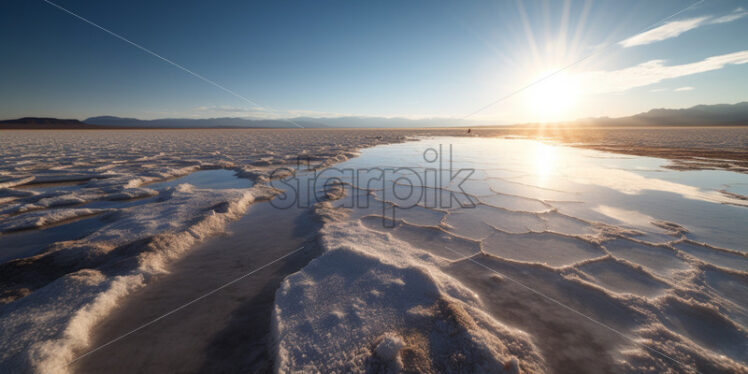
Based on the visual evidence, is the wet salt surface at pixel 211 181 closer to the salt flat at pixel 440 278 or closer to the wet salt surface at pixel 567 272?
the salt flat at pixel 440 278

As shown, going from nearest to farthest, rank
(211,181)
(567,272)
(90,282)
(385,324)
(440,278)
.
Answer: (385,324)
(90,282)
(440,278)
(567,272)
(211,181)

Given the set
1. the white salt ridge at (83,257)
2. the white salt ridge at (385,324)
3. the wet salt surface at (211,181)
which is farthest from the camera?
the wet salt surface at (211,181)

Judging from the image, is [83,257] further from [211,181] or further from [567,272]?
[567,272]

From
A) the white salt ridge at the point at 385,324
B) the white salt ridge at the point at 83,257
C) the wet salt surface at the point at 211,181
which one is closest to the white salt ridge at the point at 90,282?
the white salt ridge at the point at 83,257

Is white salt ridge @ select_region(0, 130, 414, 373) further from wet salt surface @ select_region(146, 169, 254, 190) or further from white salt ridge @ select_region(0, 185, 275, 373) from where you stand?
wet salt surface @ select_region(146, 169, 254, 190)

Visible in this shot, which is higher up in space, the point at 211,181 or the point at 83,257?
the point at 211,181

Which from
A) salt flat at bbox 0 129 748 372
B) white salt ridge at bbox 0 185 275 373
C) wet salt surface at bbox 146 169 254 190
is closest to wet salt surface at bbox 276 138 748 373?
salt flat at bbox 0 129 748 372

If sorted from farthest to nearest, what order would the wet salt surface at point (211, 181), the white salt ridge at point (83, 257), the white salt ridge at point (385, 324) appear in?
the wet salt surface at point (211, 181) → the white salt ridge at point (83, 257) → the white salt ridge at point (385, 324)

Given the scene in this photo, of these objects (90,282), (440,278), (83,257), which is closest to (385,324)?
(440,278)

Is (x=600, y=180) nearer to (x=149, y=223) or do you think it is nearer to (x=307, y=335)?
(x=307, y=335)

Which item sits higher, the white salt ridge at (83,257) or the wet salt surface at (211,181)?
the wet salt surface at (211,181)

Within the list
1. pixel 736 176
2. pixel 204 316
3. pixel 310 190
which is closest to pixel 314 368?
pixel 204 316
